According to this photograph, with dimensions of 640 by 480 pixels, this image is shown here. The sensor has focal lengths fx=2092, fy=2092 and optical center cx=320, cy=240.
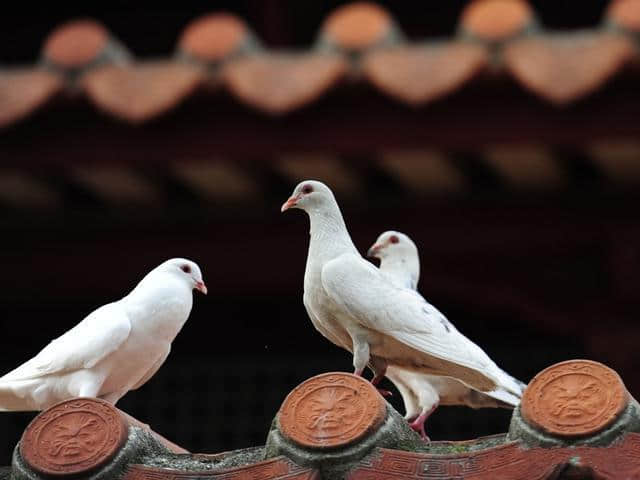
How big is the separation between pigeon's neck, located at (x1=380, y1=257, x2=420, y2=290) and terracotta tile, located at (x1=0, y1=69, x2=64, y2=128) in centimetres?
165

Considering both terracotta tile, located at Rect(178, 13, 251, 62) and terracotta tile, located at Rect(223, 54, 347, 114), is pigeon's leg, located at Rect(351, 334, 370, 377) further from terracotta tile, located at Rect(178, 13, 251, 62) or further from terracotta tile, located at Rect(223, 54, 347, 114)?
terracotta tile, located at Rect(178, 13, 251, 62)

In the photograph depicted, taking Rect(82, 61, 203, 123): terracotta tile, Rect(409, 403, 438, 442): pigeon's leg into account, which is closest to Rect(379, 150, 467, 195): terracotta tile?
Rect(82, 61, 203, 123): terracotta tile

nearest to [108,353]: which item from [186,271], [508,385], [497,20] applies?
[186,271]

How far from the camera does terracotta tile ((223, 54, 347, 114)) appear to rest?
Answer: 623cm

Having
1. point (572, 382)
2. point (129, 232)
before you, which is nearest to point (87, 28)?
point (129, 232)

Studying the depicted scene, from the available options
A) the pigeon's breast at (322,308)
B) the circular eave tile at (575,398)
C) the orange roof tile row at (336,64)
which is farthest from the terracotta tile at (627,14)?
the circular eave tile at (575,398)

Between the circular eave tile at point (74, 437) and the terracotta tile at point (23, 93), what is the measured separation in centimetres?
269

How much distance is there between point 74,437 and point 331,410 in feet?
1.54

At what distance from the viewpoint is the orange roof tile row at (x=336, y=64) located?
237 inches

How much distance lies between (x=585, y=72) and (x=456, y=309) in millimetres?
1663

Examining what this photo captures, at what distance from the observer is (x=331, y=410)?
12.1 ft

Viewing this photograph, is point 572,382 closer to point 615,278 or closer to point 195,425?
point 615,278

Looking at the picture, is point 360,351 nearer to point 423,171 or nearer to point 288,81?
point 288,81

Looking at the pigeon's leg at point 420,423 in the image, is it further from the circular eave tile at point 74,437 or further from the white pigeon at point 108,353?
the circular eave tile at point 74,437
